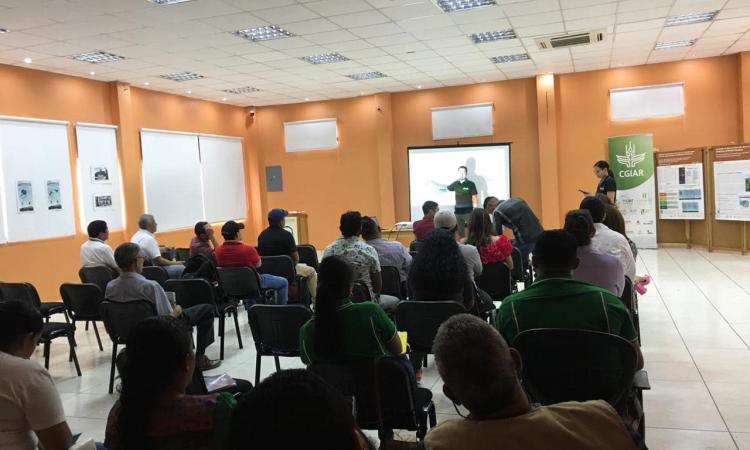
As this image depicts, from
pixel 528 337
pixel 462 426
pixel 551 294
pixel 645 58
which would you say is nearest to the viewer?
pixel 462 426

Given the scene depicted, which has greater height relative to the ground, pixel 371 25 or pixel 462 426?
pixel 371 25

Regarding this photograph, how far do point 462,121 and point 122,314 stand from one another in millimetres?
9720

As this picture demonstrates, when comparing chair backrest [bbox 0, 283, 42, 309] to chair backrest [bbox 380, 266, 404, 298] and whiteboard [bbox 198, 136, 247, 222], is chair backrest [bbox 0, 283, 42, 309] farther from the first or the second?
whiteboard [bbox 198, 136, 247, 222]

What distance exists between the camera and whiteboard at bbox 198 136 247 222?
12.8 meters

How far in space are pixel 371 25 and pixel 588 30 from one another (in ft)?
10.8

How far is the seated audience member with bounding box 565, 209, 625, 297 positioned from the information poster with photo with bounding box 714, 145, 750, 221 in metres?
7.61

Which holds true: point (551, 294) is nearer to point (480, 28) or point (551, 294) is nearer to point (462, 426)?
point (462, 426)

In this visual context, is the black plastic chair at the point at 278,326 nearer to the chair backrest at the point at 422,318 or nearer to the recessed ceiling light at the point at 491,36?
the chair backrest at the point at 422,318

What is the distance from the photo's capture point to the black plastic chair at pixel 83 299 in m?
5.12

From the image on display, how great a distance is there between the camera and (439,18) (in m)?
7.56

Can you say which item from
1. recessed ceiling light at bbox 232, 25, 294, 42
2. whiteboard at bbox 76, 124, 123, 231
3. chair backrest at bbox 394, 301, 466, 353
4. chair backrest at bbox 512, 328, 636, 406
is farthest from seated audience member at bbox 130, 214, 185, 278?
chair backrest at bbox 512, 328, 636, 406

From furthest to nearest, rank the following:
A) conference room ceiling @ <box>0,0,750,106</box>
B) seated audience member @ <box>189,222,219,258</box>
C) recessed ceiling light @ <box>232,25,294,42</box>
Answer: recessed ceiling light @ <box>232,25,294,42</box> < conference room ceiling @ <box>0,0,750,106</box> < seated audience member @ <box>189,222,219,258</box>

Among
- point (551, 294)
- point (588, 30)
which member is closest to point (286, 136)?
point (588, 30)

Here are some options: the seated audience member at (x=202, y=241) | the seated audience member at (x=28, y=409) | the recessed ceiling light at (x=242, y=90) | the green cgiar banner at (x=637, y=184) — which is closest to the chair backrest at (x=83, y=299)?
the seated audience member at (x=202, y=241)
